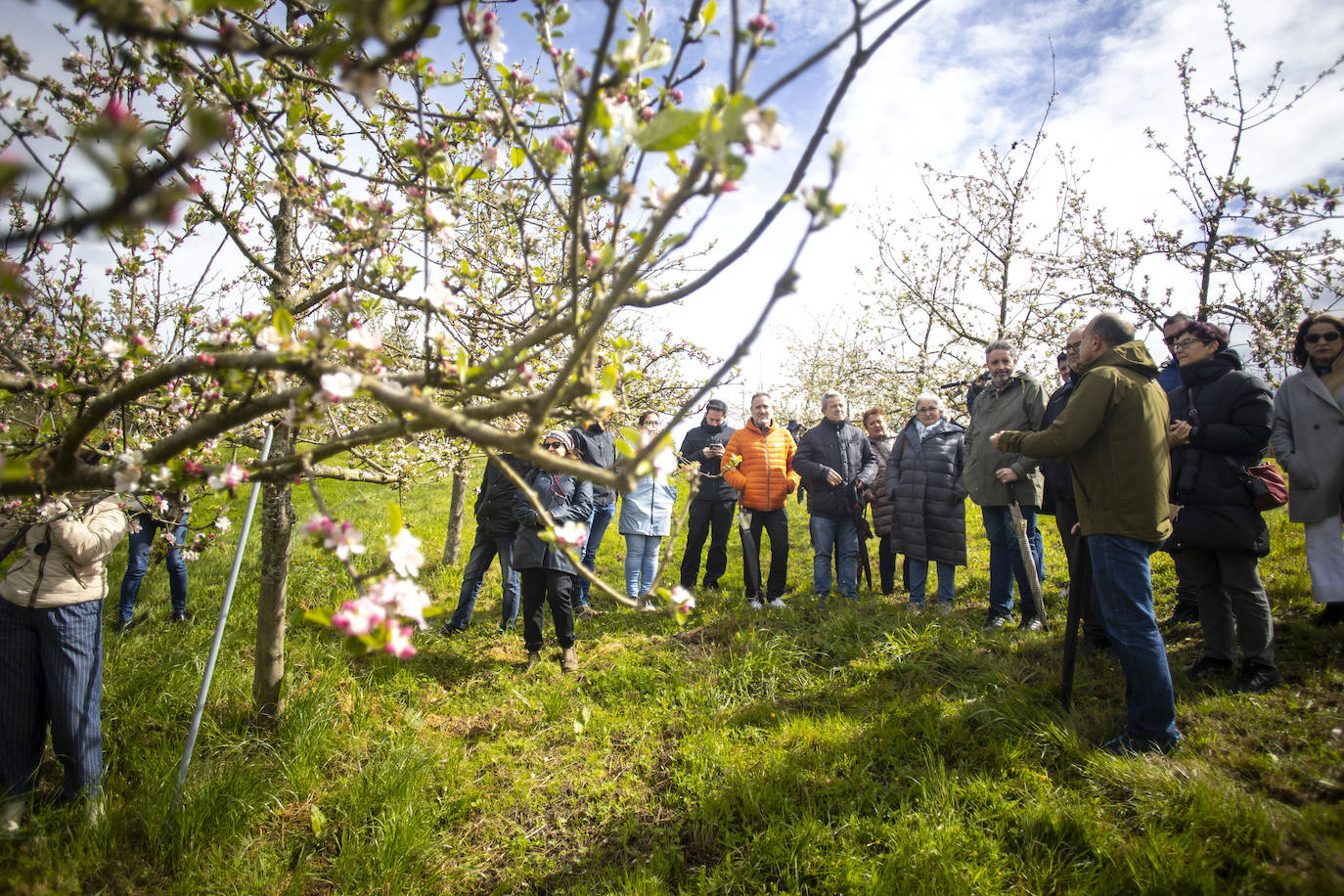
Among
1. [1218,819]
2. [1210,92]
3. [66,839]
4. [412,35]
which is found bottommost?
[66,839]

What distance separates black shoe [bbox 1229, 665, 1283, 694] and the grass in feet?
0.28

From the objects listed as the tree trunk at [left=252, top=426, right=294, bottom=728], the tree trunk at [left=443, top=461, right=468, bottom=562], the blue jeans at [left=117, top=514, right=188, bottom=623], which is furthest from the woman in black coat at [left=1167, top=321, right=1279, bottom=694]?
the blue jeans at [left=117, top=514, right=188, bottom=623]

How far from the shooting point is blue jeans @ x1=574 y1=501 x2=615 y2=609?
5805mm

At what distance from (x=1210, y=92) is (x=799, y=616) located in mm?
5541

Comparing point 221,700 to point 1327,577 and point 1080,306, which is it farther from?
point 1080,306

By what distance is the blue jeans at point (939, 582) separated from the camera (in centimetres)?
493

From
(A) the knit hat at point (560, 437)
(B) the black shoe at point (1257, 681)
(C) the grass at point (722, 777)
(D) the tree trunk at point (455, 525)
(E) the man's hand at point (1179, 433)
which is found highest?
(A) the knit hat at point (560, 437)

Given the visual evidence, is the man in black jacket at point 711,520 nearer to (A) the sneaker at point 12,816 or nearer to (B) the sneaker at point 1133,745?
(B) the sneaker at point 1133,745

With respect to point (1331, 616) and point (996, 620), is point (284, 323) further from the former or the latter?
point (1331, 616)

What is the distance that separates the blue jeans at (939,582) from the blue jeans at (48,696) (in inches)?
215

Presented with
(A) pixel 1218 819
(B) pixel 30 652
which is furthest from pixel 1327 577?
(B) pixel 30 652

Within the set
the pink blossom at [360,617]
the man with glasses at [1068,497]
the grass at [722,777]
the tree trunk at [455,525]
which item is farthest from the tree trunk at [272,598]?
the man with glasses at [1068,497]

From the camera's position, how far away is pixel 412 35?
103cm

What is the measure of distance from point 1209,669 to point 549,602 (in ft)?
13.9
